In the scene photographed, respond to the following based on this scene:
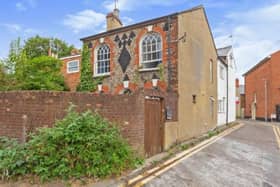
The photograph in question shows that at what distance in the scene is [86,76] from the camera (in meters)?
17.6

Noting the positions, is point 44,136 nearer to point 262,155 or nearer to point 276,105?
point 262,155

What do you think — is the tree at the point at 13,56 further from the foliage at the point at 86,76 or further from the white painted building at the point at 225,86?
the white painted building at the point at 225,86

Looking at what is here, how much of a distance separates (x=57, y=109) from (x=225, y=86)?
22.2 m

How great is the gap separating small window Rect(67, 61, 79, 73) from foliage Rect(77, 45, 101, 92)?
252 cm

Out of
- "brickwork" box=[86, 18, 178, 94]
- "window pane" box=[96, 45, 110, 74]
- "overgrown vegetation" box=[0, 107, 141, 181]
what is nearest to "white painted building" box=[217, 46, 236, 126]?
"brickwork" box=[86, 18, 178, 94]

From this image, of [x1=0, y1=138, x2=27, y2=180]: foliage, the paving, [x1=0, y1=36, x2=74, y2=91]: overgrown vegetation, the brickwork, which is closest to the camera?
[x1=0, y1=138, x2=27, y2=180]: foliage

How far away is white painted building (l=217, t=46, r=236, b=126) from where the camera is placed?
24.8 meters

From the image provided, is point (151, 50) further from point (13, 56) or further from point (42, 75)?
point (13, 56)

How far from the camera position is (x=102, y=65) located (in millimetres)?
17172

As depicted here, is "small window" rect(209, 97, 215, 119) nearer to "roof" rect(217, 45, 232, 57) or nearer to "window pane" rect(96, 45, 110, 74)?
"window pane" rect(96, 45, 110, 74)

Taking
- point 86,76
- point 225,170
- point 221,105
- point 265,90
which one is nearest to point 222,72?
point 221,105

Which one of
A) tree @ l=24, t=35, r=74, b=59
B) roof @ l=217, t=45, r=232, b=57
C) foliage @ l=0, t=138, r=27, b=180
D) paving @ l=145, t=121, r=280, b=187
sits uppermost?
tree @ l=24, t=35, r=74, b=59

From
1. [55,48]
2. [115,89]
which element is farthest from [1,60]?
[55,48]

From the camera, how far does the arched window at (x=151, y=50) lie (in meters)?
14.6
